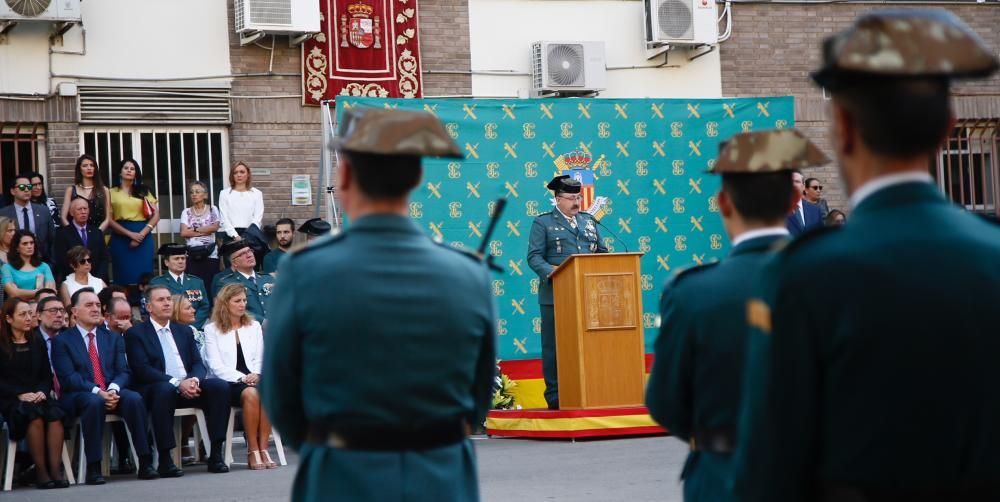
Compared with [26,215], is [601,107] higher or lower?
higher

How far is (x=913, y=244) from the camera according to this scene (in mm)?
2316

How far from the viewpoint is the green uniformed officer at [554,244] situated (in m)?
13.2

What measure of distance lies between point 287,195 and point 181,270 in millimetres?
3423

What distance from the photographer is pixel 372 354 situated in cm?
365

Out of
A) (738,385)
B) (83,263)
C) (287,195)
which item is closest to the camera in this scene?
(738,385)

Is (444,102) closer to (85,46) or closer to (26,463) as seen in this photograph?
(85,46)

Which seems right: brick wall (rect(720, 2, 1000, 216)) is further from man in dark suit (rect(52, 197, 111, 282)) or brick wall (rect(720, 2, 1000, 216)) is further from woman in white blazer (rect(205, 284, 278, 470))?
woman in white blazer (rect(205, 284, 278, 470))

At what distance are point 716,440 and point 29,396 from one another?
843cm

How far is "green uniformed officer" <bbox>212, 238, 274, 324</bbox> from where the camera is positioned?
45.9 feet

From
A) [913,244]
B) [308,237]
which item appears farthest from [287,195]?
[913,244]

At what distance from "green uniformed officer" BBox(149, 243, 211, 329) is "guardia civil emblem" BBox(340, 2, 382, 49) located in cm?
431

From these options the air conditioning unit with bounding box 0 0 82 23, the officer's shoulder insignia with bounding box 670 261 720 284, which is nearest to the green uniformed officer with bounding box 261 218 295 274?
the air conditioning unit with bounding box 0 0 82 23

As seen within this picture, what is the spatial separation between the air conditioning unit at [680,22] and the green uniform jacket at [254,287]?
7.18 metres

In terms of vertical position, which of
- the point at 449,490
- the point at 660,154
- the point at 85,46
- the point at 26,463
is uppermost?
the point at 85,46
